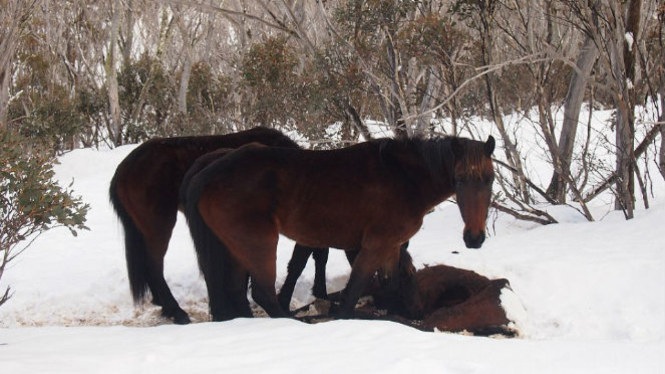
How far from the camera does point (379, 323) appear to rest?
4.12m

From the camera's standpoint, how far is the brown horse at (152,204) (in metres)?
5.63

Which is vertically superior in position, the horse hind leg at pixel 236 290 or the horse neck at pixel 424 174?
the horse neck at pixel 424 174

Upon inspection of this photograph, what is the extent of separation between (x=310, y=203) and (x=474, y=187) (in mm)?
1205

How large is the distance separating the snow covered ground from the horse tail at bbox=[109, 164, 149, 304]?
33 cm

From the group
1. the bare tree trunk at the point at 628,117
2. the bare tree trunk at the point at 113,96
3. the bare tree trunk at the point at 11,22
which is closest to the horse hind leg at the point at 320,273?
the bare tree trunk at the point at 628,117

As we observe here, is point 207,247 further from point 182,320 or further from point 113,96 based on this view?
point 113,96

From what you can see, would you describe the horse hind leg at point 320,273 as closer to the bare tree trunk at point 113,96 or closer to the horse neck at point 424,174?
the horse neck at point 424,174

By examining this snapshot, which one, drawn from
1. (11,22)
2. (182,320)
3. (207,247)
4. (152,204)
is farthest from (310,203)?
(11,22)

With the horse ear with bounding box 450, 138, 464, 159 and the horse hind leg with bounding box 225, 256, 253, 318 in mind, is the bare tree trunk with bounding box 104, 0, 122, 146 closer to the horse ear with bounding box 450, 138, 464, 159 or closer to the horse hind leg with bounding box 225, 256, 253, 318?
the horse hind leg with bounding box 225, 256, 253, 318

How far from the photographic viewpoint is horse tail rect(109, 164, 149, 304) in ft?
18.9

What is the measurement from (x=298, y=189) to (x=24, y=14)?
28.7ft

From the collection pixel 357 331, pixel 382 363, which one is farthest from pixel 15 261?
pixel 382 363

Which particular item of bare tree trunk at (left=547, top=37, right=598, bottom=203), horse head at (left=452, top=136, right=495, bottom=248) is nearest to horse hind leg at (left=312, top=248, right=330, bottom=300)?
horse head at (left=452, top=136, right=495, bottom=248)

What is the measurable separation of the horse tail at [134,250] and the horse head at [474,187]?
112 inches
